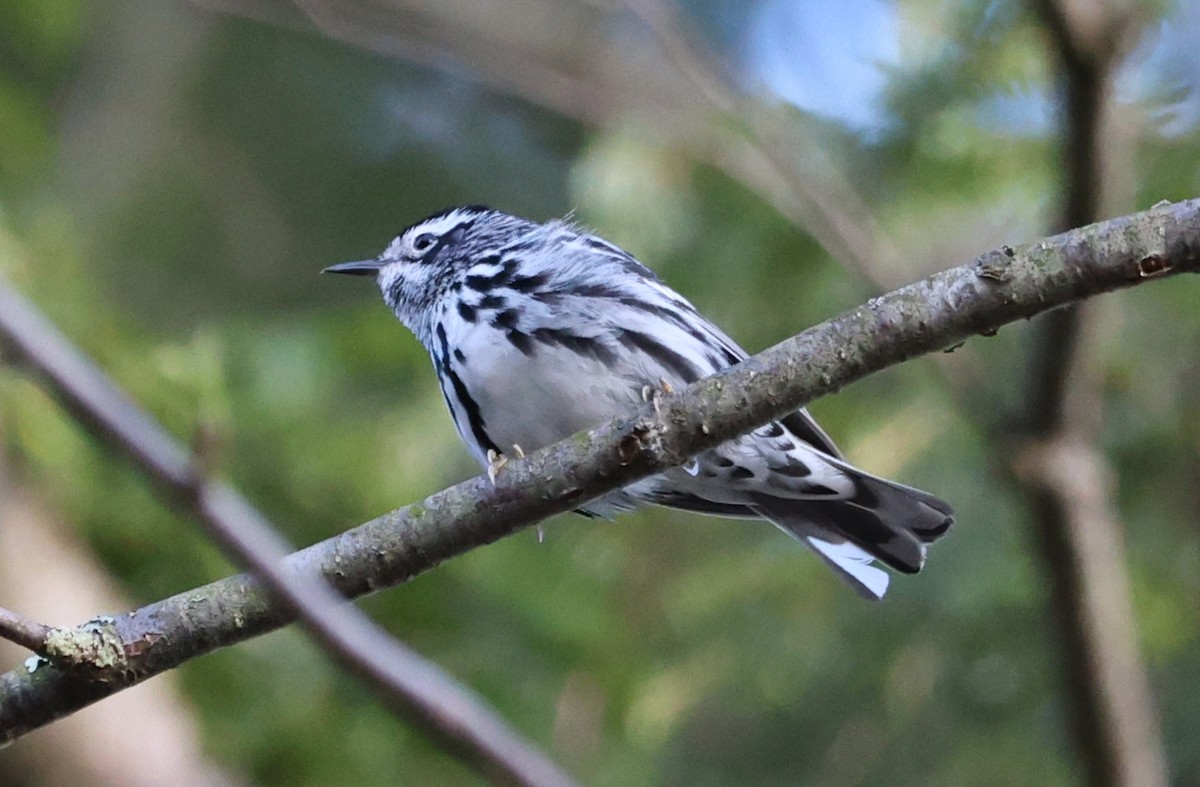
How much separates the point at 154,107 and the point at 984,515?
422cm

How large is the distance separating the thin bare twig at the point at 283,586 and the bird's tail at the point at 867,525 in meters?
2.49

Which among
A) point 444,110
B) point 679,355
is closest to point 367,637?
point 679,355

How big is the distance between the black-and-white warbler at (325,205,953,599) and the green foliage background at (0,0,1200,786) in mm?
714

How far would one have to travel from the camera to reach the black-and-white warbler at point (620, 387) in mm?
3338

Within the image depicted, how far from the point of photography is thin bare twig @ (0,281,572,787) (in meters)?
0.98

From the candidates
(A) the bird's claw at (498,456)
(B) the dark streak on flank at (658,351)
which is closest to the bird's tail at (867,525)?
(B) the dark streak on flank at (658,351)

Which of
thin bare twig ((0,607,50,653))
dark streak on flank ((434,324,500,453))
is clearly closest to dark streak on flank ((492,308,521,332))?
dark streak on flank ((434,324,500,453))

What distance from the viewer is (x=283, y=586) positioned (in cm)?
107

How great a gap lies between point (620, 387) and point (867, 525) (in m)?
0.75

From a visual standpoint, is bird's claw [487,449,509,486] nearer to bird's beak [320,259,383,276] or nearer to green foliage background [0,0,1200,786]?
green foliage background [0,0,1200,786]

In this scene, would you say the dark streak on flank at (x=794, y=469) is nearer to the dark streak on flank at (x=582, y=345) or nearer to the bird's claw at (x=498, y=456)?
the dark streak on flank at (x=582, y=345)

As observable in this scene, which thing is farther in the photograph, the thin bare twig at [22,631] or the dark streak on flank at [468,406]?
the dark streak on flank at [468,406]

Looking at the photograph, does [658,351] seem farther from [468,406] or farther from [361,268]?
[361,268]

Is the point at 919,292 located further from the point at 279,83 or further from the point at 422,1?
the point at 279,83
